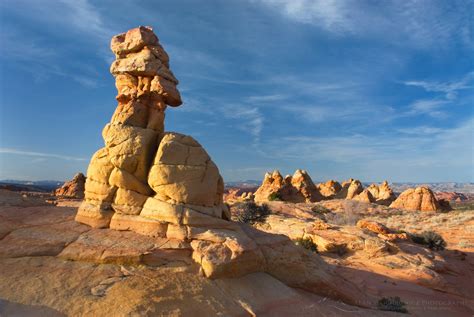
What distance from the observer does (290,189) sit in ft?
171

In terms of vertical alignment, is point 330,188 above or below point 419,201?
above

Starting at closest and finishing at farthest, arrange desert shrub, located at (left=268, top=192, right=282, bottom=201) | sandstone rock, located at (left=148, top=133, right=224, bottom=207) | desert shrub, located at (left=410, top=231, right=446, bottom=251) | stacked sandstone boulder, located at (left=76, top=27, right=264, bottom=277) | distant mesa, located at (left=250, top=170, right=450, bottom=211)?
stacked sandstone boulder, located at (left=76, top=27, right=264, bottom=277), sandstone rock, located at (left=148, top=133, right=224, bottom=207), desert shrub, located at (left=410, top=231, right=446, bottom=251), distant mesa, located at (left=250, top=170, right=450, bottom=211), desert shrub, located at (left=268, top=192, right=282, bottom=201)

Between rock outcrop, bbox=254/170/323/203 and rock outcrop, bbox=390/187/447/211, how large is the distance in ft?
41.2

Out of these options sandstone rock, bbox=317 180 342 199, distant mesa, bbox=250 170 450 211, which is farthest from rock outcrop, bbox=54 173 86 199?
sandstone rock, bbox=317 180 342 199

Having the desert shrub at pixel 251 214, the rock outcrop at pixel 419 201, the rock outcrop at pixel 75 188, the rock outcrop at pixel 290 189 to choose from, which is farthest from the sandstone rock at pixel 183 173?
the rock outcrop at pixel 419 201

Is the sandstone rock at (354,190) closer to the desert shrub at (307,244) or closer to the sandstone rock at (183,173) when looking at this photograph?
the desert shrub at (307,244)

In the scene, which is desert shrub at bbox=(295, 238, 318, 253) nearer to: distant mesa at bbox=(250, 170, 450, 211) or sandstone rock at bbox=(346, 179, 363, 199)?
distant mesa at bbox=(250, 170, 450, 211)

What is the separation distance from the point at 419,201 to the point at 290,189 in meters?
18.3

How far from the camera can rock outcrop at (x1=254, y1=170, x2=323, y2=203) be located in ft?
167

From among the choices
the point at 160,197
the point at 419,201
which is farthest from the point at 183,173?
the point at 419,201

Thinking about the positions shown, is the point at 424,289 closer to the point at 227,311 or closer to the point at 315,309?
the point at 315,309

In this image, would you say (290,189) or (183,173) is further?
(290,189)

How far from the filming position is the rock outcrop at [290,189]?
167 feet

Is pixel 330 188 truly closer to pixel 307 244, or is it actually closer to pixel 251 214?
pixel 251 214
